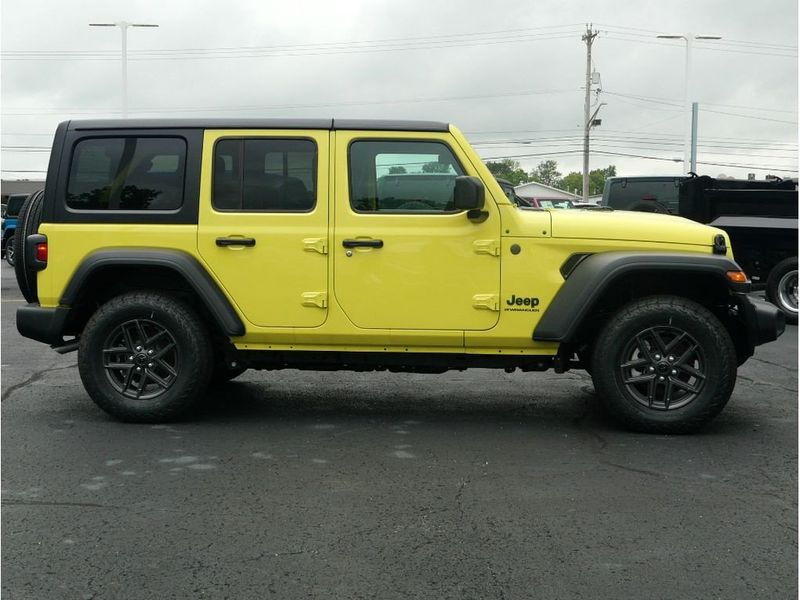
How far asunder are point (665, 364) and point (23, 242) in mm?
4399

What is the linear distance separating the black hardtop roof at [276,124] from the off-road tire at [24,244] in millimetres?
698

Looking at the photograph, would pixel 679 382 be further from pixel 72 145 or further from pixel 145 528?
pixel 72 145

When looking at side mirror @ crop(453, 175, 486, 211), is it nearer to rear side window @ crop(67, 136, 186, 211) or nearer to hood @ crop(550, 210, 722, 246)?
hood @ crop(550, 210, 722, 246)

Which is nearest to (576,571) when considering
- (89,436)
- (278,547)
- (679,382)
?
(278,547)

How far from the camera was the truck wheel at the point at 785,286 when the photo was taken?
11758 millimetres

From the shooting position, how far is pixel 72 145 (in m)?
5.92

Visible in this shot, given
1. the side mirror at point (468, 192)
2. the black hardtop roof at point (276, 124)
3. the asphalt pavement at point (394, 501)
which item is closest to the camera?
the asphalt pavement at point (394, 501)

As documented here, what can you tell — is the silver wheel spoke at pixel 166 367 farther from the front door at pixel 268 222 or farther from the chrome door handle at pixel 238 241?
the chrome door handle at pixel 238 241

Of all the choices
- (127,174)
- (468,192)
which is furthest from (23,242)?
(468,192)

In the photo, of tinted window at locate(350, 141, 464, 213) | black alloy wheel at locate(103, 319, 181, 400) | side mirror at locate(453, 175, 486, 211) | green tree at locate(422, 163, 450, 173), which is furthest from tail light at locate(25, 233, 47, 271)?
side mirror at locate(453, 175, 486, 211)

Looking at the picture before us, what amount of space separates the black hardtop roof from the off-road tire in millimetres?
698

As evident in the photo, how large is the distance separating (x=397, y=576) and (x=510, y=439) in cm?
222

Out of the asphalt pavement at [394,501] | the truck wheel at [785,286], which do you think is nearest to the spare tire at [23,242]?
the asphalt pavement at [394,501]

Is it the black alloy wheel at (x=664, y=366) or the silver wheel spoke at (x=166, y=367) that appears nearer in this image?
the black alloy wheel at (x=664, y=366)
